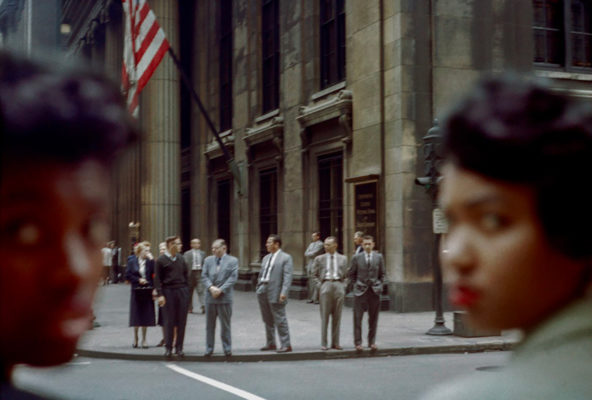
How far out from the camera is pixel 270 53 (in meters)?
29.9

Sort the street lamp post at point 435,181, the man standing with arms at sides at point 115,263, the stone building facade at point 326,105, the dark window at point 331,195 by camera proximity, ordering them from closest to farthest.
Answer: the street lamp post at point 435,181
the stone building facade at point 326,105
the dark window at point 331,195
the man standing with arms at sides at point 115,263

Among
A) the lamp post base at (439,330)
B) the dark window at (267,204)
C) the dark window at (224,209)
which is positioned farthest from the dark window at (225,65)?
the lamp post base at (439,330)

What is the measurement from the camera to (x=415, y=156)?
809 inches

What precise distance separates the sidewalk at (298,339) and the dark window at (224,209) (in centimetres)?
1197

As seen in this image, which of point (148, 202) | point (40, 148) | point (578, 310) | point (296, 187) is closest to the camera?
point (40, 148)

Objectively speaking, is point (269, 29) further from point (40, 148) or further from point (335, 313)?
point (40, 148)

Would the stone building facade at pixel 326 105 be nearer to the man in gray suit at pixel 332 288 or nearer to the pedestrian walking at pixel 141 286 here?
the pedestrian walking at pixel 141 286

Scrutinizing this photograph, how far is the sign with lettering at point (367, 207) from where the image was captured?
21469 millimetres

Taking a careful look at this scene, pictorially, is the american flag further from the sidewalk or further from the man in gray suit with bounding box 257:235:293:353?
the man in gray suit with bounding box 257:235:293:353

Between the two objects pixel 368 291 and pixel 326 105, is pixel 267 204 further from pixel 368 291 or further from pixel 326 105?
pixel 368 291

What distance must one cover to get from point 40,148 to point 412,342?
48.1 feet

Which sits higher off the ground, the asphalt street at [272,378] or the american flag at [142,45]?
the american flag at [142,45]

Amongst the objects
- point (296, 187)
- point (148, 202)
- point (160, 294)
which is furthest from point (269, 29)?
point (160, 294)

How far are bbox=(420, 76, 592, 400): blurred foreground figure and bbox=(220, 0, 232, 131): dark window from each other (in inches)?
1311
